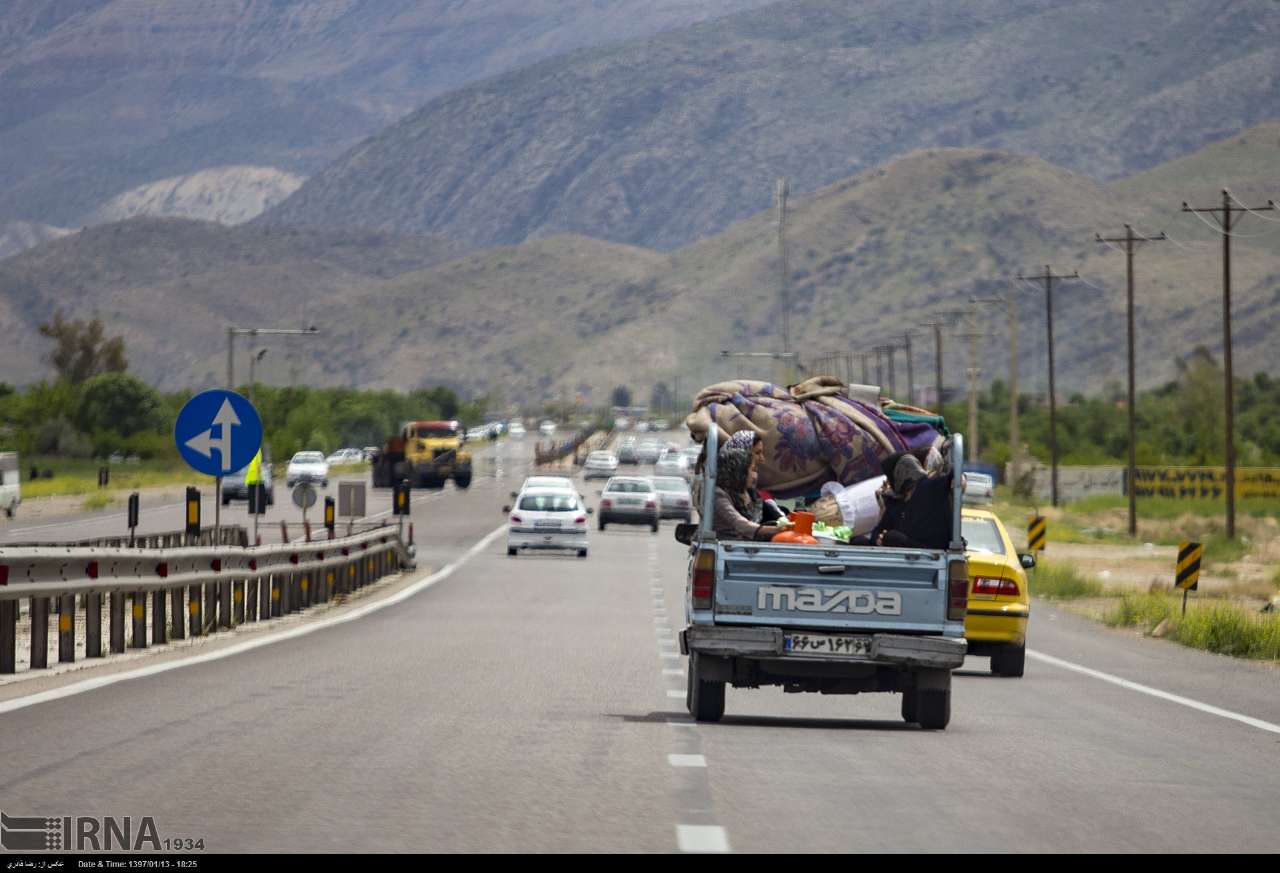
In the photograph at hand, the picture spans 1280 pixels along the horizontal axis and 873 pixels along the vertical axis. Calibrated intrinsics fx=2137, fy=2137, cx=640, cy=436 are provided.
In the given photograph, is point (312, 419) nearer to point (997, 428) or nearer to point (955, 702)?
point (997, 428)

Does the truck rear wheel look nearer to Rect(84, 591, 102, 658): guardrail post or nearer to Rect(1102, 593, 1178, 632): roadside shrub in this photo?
Rect(84, 591, 102, 658): guardrail post

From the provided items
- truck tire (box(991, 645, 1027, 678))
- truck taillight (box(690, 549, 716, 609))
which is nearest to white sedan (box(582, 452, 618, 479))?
truck tire (box(991, 645, 1027, 678))

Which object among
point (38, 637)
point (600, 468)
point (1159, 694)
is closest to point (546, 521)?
point (1159, 694)

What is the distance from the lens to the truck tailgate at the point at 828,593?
48.0 ft

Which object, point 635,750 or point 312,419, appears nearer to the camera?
point 635,750

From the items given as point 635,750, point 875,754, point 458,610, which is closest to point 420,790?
point 635,750

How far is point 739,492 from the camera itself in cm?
1519

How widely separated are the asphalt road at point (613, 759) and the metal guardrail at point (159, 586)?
1.23 metres

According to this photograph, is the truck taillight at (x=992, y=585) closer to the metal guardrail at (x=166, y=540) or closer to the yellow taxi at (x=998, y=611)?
the yellow taxi at (x=998, y=611)

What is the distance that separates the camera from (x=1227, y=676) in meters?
22.1

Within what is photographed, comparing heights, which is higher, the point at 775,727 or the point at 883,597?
the point at 883,597

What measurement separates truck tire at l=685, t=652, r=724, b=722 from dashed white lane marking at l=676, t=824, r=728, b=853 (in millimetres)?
5400

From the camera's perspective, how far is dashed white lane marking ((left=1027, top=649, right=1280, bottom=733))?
650 inches

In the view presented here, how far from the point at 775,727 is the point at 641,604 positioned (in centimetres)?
1699
